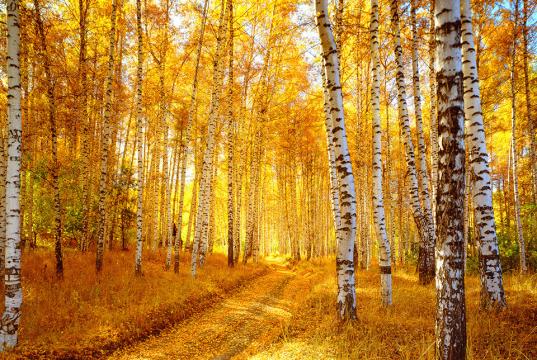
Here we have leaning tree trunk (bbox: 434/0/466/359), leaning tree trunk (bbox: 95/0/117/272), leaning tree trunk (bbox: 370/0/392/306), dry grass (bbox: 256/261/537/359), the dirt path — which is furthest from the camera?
leaning tree trunk (bbox: 95/0/117/272)

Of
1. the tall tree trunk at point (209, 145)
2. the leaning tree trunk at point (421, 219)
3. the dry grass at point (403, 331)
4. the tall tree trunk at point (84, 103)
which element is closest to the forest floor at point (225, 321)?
the dry grass at point (403, 331)

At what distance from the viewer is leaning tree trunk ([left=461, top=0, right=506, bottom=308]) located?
607cm

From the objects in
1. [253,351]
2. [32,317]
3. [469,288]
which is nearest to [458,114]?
[253,351]

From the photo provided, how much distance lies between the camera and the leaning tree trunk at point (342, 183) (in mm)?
6250

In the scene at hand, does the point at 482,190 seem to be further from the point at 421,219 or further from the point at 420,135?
the point at 420,135

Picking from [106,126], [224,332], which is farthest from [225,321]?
[106,126]

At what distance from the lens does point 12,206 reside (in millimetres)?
5789

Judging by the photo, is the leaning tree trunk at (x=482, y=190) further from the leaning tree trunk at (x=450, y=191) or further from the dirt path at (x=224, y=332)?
the dirt path at (x=224, y=332)

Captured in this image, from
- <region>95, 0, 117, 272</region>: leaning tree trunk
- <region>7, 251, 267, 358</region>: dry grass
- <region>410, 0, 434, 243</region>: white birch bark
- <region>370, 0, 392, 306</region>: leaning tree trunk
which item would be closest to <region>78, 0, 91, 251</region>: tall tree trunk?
<region>95, 0, 117, 272</region>: leaning tree trunk

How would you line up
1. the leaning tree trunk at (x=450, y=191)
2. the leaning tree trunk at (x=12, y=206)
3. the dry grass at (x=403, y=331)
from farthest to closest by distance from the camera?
the leaning tree trunk at (x=12, y=206) < the dry grass at (x=403, y=331) < the leaning tree trunk at (x=450, y=191)

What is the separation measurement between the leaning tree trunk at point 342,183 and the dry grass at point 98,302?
473 cm

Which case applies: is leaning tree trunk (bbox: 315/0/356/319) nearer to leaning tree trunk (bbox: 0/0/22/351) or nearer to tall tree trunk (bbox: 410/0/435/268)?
tall tree trunk (bbox: 410/0/435/268)

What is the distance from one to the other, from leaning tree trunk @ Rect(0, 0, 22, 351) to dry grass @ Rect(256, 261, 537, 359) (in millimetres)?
4674

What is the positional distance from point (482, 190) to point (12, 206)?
9.11 metres
